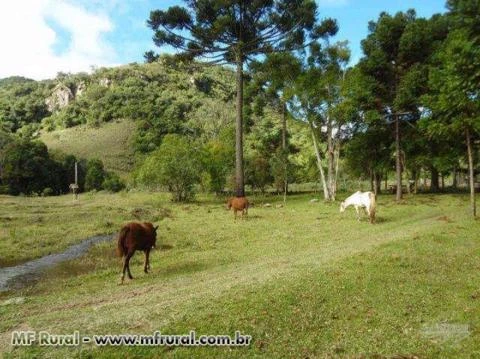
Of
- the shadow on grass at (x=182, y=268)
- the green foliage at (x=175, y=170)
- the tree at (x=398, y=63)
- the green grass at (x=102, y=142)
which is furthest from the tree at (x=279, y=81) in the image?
the green grass at (x=102, y=142)

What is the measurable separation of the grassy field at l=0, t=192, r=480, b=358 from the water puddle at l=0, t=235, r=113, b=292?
609 millimetres

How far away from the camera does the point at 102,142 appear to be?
12269 centimetres

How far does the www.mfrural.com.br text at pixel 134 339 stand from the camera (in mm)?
7133

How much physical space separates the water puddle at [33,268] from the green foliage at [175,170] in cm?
2035

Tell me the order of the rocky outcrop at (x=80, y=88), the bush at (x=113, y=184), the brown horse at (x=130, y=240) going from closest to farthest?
the brown horse at (x=130, y=240) < the bush at (x=113, y=184) < the rocky outcrop at (x=80, y=88)

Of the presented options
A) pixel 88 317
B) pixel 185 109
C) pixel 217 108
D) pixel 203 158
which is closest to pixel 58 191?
pixel 203 158

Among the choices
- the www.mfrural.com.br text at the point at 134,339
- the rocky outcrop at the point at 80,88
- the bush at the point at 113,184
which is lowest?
the www.mfrural.com.br text at the point at 134,339

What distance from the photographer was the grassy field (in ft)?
23.7

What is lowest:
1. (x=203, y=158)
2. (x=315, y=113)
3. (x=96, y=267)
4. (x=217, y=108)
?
(x=96, y=267)

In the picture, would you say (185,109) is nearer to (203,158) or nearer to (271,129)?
(271,129)

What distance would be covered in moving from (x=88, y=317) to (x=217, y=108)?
111 metres

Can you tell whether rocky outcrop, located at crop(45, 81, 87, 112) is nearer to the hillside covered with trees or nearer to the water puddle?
the hillside covered with trees

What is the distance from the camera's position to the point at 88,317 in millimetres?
8406

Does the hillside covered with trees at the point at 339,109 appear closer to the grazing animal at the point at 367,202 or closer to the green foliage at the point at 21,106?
the grazing animal at the point at 367,202
